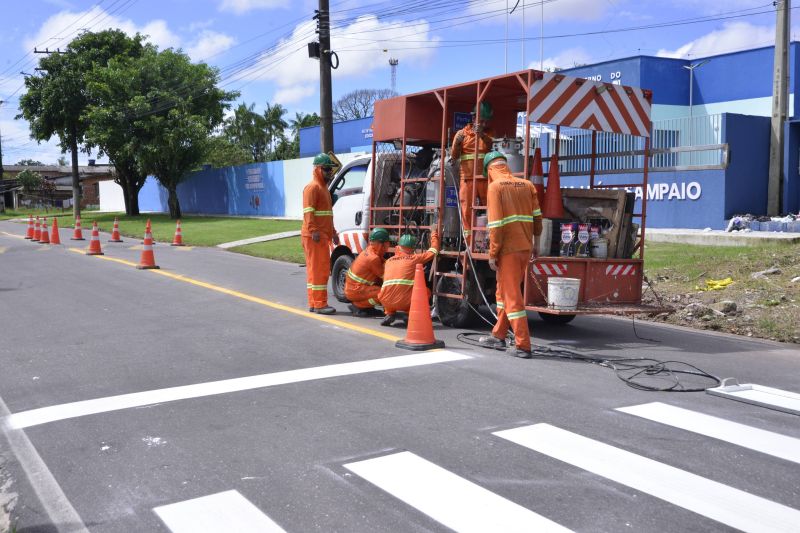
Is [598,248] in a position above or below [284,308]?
above

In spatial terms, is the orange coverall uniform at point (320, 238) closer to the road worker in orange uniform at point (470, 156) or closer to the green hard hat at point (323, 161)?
the green hard hat at point (323, 161)

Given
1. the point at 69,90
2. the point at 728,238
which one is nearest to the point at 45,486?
the point at 728,238

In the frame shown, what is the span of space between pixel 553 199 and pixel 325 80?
10363 mm

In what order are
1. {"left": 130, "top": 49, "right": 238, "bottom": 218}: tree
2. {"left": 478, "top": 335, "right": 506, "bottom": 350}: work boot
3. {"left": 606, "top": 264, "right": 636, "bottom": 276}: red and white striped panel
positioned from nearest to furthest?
{"left": 478, "top": 335, "right": 506, "bottom": 350}: work boot
{"left": 606, "top": 264, "right": 636, "bottom": 276}: red and white striped panel
{"left": 130, "top": 49, "right": 238, "bottom": 218}: tree

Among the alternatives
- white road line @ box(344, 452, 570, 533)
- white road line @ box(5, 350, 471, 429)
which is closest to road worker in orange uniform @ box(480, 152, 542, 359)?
white road line @ box(5, 350, 471, 429)

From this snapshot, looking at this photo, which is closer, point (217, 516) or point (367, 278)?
point (217, 516)

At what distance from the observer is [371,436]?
4.92 metres

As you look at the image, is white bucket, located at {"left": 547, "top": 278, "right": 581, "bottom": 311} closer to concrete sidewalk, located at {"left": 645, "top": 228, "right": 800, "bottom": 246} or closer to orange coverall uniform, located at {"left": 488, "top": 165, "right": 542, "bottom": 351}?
orange coverall uniform, located at {"left": 488, "top": 165, "right": 542, "bottom": 351}

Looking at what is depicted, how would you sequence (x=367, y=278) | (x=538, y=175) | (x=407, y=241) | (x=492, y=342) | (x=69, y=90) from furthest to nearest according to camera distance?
(x=69, y=90) → (x=367, y=278) → (x=407, y=241) → (x=538, y=175) → (x=492, y=342)

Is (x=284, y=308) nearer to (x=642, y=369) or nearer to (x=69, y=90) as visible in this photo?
(x=642, y=369)

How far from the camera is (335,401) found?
227 inches

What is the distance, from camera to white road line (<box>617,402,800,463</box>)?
4.74 m

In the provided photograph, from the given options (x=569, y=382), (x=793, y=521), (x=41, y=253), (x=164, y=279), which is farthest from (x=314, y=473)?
(x=41, y=253)

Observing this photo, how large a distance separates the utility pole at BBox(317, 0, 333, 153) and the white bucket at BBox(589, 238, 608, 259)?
985cm
